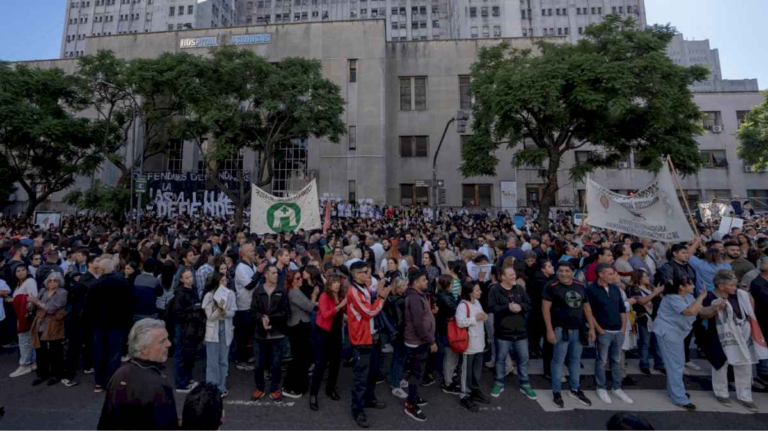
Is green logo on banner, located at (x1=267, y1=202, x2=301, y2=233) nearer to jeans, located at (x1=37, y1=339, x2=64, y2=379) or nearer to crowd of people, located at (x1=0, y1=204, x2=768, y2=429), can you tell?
crowd of people, located at (x1=0, y1=204, x2=768, y2=429)

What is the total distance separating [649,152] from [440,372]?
728 inches

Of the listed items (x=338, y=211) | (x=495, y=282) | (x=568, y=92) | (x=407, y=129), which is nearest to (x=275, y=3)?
(x=407, y=129)

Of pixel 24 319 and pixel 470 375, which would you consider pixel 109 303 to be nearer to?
pixel 24 319

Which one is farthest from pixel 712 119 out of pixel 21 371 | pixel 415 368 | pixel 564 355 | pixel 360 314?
pixel 21 371

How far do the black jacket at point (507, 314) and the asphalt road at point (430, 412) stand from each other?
922mm

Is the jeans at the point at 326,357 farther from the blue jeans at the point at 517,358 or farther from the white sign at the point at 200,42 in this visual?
the white sign at the point at 200,42

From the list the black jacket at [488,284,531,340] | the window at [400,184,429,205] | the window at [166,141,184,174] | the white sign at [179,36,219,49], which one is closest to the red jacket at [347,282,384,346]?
the black jacket at [488,284,531,340]

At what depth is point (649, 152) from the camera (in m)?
19.1

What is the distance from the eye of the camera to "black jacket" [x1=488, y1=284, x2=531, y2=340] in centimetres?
541

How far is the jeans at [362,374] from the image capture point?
477 cm

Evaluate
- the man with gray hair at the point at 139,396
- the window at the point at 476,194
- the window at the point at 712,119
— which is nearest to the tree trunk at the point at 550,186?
the window at the point at 476,194

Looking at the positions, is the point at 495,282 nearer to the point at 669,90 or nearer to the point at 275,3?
the point at 669,90

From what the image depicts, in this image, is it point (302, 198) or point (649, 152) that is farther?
point (649, 152)

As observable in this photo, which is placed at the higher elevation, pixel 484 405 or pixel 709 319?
pixel 709 319
